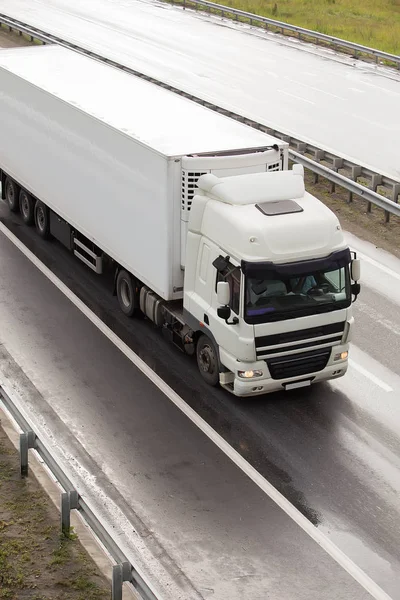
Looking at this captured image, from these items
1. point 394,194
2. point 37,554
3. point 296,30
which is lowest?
point 37,554

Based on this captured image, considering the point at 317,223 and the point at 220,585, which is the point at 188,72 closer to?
the point at 317,223

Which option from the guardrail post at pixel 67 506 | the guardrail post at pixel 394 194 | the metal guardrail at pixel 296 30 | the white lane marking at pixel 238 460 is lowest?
the white lane marking at pixel 238 460

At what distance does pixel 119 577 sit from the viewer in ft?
31.4

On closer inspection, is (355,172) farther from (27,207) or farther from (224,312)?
(224,312)

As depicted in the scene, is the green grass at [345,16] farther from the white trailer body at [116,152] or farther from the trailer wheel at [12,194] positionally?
the white trailer body at [116,152]

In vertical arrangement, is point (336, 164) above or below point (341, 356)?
above

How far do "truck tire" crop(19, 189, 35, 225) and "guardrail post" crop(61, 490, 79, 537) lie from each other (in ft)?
36.1

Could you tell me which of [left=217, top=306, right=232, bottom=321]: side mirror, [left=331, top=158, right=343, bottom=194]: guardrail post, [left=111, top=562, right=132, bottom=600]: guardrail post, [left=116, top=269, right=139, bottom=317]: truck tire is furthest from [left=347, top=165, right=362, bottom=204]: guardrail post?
[left=111, top=562, right=132, bottom=600]: guardrail post

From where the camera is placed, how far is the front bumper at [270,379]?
1377 cm

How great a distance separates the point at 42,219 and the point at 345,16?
31325 millimetres

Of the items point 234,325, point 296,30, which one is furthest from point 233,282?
point 296,30

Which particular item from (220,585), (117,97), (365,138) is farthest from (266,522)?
(365,138)

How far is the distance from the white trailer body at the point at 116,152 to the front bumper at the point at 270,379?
189 centimetres

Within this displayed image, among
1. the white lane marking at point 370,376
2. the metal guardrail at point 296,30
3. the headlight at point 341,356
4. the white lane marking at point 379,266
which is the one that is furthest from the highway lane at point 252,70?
the headlight at point 341,356
